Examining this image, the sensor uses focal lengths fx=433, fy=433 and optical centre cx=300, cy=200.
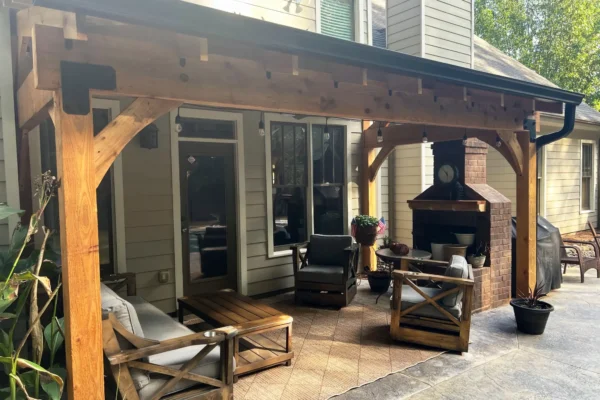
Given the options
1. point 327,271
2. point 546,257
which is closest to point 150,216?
point 327,271

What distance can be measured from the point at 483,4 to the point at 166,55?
2307cm

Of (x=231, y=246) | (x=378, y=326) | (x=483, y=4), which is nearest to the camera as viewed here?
(x=378, y=326)

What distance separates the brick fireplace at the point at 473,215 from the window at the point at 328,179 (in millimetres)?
1147

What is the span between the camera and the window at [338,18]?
6.30 m

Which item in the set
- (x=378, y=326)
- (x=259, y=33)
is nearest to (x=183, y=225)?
(x=378, y=326)

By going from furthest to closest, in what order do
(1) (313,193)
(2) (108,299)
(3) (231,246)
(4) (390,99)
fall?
(1) (313,193) → (3) (231,246) → (4) (390,99) → (2) (108,299)

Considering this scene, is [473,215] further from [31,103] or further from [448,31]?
[31,103]

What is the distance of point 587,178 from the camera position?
36.8 ft

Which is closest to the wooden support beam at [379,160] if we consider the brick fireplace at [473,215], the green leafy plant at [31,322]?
the brick fireplace at [473,215]

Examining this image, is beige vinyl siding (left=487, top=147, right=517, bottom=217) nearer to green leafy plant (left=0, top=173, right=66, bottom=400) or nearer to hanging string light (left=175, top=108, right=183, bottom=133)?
hanging string light (left=175, top=108, right=183, bottom=133)

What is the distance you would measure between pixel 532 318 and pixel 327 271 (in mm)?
2133

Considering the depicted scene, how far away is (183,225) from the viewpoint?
4.96 meters

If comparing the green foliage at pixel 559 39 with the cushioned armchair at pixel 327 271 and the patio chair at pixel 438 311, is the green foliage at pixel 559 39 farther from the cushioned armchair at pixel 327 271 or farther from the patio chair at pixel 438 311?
the patio chair at pixel 438 311

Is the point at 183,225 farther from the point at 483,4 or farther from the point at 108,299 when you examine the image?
the point at 483,4
